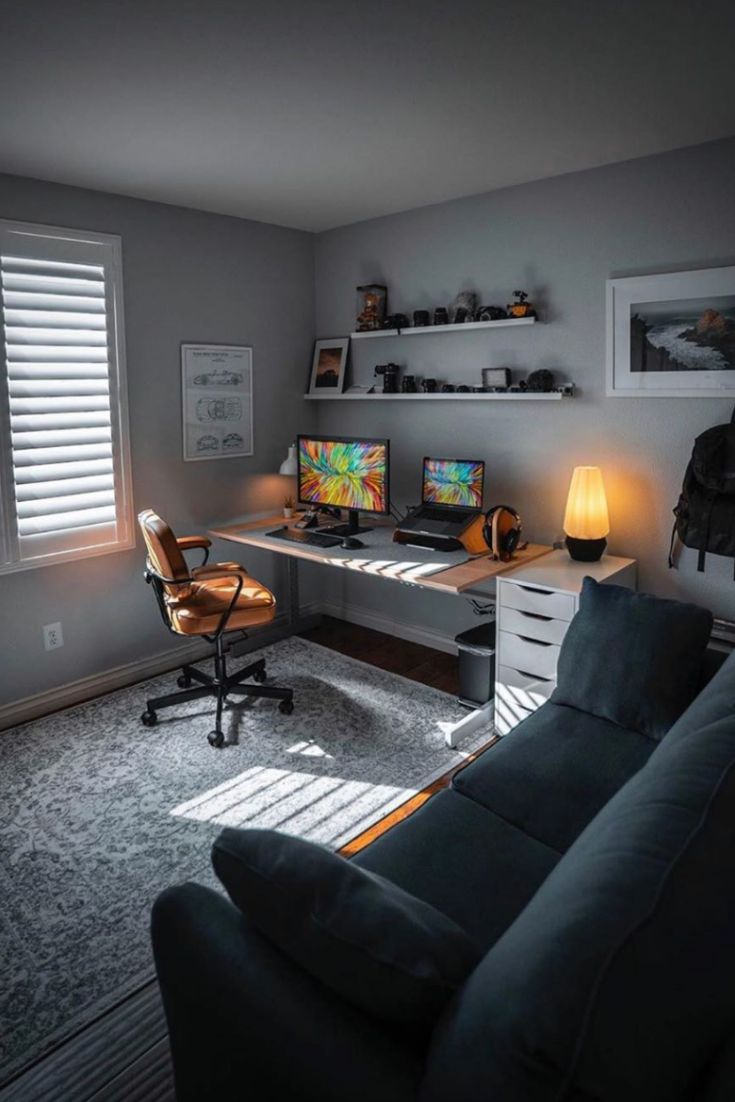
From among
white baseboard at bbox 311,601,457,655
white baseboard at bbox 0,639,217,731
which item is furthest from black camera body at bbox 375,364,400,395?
white baseboard at bbox 0,639,217,731

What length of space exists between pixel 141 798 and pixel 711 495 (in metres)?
2.45

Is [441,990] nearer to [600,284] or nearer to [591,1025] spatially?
[591,1025]

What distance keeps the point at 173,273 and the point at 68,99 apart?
4.68 feet

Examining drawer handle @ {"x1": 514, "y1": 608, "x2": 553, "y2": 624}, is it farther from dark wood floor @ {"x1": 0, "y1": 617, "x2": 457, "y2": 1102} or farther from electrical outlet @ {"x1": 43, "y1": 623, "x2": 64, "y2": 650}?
electrical outlet @ {"x1": 43, "y1": 623, "x2": 64, "y2": 650}

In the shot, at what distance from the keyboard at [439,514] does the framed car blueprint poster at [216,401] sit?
3.66ft

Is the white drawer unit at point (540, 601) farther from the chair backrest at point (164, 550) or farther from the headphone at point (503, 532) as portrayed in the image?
the chair backrest at point (164, 550)

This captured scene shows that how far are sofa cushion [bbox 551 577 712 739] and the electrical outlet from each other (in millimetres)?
2332

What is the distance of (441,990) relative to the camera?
100 cm

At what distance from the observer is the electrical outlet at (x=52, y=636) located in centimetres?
352

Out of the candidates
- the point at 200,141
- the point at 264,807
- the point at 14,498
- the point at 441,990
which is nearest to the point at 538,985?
the point at 441,990

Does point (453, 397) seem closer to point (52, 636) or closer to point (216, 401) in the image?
point (216, 401)

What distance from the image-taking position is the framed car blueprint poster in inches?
155

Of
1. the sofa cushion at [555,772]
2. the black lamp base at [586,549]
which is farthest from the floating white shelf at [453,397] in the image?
the sofa cushion at [555,772]

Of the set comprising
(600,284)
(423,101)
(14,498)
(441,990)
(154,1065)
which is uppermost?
(423,101)
